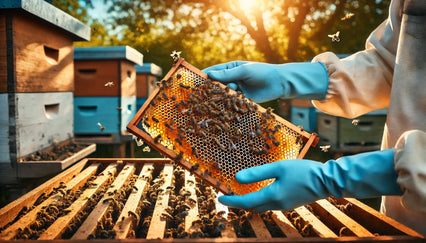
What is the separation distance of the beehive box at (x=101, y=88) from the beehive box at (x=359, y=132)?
4.42 metres

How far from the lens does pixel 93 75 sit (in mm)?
5551

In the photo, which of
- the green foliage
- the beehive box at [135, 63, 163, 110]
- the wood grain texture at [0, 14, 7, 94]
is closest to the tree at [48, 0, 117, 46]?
the green foliage

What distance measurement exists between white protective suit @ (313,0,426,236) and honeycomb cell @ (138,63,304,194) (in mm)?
607

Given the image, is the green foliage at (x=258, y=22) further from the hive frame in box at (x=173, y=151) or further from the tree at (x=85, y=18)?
the hive frame in box at (x=173, y=151)

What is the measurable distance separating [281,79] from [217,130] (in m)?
0.74

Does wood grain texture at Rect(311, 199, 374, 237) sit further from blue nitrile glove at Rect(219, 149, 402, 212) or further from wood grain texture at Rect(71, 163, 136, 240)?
wood grain texture at Rect(71, 163, 136, 240)

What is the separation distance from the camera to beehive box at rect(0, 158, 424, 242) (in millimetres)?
1703

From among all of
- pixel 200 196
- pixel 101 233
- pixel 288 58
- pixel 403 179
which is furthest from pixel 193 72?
pixel 288 58

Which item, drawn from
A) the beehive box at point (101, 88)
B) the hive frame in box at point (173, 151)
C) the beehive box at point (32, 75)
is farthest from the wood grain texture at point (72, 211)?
the beehive box at point (101, 88)

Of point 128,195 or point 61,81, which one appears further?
point 61,81

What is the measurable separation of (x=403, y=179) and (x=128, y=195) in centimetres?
189

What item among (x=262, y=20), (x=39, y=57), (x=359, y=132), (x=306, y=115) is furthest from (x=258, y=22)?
(x=39, y=57)

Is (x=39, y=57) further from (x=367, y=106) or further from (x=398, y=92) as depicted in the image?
(x=398, y=92)

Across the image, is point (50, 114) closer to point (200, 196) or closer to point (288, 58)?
point (200, 196)
